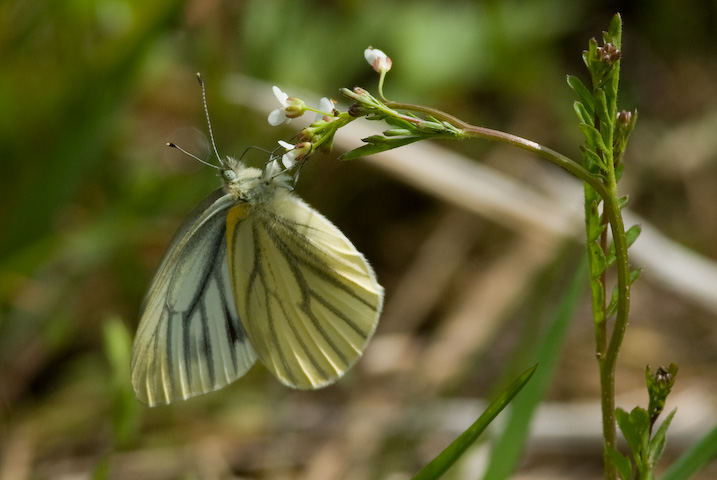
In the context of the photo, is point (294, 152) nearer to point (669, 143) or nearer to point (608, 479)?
point (608, 479)

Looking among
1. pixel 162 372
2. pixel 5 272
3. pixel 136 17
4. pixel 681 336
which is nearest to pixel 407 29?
pixel 136 17

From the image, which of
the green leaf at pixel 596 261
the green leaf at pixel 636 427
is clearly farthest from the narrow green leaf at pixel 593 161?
the green leaf at pixel 636 427

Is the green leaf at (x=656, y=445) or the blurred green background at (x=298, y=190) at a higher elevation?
the blurred green background at (x=298, y=190)

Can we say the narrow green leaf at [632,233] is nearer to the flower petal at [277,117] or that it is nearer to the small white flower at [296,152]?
the small white flower at [296,152]

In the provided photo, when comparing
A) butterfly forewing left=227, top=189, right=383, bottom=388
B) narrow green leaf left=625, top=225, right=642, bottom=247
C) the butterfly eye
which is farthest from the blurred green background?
narrow green leaf left=625, top=225, right=642, bottom=247

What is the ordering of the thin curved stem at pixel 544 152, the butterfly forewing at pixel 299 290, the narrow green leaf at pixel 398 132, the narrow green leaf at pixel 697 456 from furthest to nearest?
the butterfly forewing at pixel 299 290 → the narrow green leaf at pixel 697 456 → the narrow green leaf at pixel 398 132 → the thin curved stem at pixel 544 152

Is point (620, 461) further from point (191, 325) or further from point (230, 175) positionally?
point (191, 325)

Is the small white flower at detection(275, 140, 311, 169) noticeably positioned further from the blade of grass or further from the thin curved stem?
the blade of grass

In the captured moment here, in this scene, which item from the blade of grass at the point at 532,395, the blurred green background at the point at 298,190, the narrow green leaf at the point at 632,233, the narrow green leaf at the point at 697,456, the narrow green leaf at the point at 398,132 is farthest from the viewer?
the blurred green background at the point at 298,190
